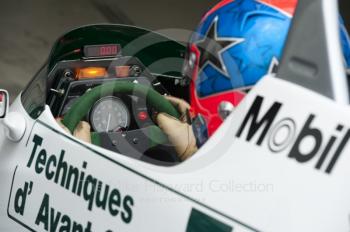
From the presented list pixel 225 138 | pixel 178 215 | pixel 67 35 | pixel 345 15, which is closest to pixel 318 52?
pixel 225 138

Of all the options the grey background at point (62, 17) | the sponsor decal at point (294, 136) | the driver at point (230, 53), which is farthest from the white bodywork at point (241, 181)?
the grey background at point (62, 17)

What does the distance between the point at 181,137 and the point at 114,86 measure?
1.55 ft

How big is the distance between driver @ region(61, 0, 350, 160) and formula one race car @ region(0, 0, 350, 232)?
25cm

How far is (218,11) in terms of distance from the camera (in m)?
3.01

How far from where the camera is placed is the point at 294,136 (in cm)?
Answer: 237

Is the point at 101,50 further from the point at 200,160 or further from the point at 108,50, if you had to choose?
the point at 200,160

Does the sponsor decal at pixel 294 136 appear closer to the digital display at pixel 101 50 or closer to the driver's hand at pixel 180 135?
the driver's hand at pixel 180 135

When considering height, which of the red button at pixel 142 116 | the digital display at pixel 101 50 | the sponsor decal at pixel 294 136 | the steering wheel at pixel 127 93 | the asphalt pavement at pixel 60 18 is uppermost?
the sponsor decal at pixel 294 136

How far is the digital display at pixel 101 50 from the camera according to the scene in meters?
3.79

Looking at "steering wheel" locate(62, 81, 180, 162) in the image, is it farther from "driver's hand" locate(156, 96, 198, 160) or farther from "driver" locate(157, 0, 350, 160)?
"driver" locate(157, 0, 350, 160)

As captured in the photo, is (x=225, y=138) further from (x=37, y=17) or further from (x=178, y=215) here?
(x=37, y=17)

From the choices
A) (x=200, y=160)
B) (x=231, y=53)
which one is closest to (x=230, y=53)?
(x=231, y=53)

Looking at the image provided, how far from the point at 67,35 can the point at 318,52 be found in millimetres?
1614

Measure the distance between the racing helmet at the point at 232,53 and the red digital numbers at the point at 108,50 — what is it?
0.85m
